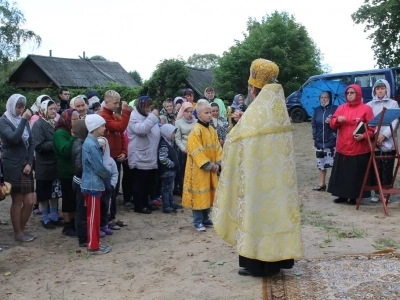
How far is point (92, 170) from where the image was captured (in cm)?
558

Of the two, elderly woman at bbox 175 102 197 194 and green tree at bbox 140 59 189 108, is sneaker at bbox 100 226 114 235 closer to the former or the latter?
elderly woman at bbox 175 102 197 194

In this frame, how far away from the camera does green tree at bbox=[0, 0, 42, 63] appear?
2852 centimetres

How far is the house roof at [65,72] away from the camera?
33.7m

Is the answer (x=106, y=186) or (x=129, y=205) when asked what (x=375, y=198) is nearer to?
(x=129, y=205)

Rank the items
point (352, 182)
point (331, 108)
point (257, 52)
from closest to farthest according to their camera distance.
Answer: point (352, 182) < point (331, 108) < point (257, 52)

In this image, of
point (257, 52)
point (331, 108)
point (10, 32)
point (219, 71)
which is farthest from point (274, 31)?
point (331, 108)

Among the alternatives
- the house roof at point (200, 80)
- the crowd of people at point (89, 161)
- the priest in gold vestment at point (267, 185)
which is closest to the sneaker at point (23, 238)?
the crowd of people at point (89, 161)

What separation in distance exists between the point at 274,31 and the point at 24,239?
26.0 meters

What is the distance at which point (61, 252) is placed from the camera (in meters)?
5.73

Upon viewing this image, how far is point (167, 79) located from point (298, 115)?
5964mm

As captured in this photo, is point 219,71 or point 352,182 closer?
point 352,182

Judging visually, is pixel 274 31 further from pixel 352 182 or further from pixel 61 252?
pixel 61 252

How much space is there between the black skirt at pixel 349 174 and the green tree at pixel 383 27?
797 inches

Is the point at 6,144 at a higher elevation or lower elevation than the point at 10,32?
lower
